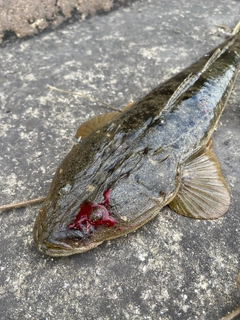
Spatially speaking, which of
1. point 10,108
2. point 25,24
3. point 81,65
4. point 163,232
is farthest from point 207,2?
point 163,232

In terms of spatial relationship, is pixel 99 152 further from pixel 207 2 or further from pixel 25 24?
pixel 207 2

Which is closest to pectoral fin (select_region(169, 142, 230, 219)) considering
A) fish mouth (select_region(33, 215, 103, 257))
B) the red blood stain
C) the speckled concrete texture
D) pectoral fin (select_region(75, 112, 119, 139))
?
the red blood stain

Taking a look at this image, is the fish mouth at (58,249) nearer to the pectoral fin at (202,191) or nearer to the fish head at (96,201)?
the fish head at (96,201)

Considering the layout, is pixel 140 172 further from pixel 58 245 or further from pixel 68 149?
pixel 68 149

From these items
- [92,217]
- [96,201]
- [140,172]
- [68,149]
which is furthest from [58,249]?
[68,149]

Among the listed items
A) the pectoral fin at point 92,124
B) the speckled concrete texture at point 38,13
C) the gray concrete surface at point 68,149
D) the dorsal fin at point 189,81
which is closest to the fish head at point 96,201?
the gray concrete surface at point 68,149

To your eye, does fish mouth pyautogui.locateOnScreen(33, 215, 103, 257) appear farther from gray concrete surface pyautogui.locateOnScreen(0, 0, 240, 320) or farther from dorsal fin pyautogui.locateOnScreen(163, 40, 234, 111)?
dorsal fin pyautogui.locateOnScreen(163, 40, 234, 111)
